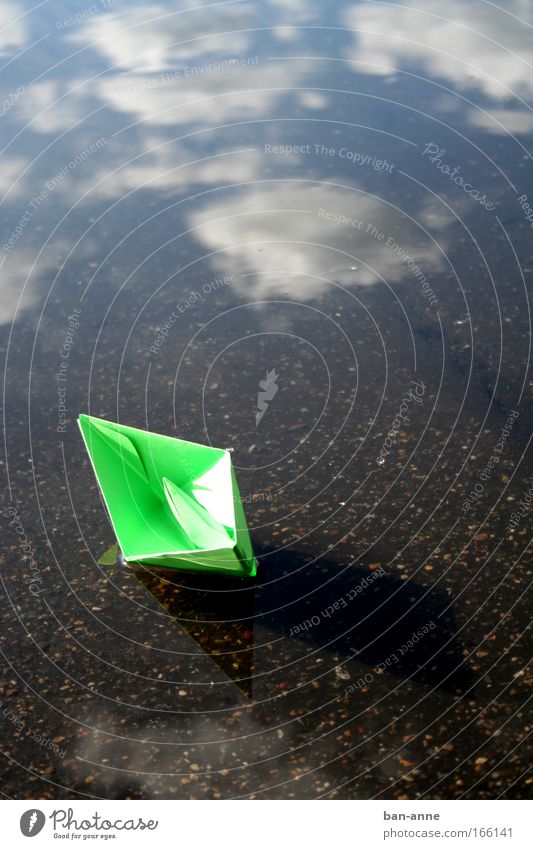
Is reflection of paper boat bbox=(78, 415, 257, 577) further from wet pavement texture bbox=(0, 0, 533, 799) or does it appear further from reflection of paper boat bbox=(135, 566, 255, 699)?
wet pavement texture bbox=(0, 0, 533, 799)

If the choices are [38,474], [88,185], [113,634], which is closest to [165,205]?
[88,185]

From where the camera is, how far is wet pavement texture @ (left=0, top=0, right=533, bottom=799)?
3.96 metres

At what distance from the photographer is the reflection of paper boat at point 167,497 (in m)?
4.33

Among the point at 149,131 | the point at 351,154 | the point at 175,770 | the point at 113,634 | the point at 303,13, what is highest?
the point at 303,13

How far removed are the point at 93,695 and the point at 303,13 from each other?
7.36 metres

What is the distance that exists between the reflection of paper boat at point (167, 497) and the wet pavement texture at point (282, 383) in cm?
23

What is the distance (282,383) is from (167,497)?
1.42 metres

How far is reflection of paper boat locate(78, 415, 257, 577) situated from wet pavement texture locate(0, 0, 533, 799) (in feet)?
0.77

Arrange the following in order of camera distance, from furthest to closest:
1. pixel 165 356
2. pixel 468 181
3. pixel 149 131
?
1. pixel 149 131
2. pixel 468 181
3. pixel 165 356

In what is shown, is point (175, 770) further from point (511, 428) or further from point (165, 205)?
point (165, 205)

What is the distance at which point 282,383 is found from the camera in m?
5.65

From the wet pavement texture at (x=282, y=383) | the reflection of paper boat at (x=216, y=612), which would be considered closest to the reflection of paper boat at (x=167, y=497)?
the reflection of paper boat at (x=216, y=612)

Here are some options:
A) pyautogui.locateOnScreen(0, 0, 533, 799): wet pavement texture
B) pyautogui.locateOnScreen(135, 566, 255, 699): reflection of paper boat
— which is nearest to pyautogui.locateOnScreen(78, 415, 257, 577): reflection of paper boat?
pyautogui.locateOnScreen(135, 566, 255, 699): reflection of paper boat

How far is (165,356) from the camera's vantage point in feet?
19.6
